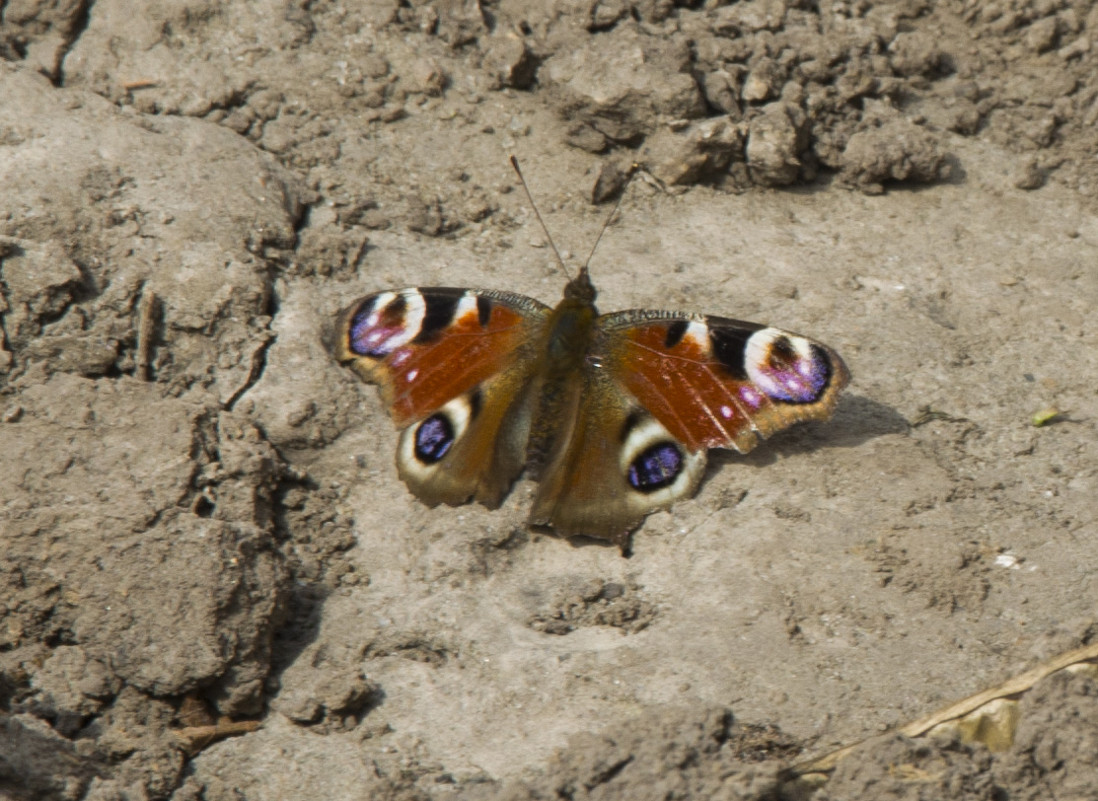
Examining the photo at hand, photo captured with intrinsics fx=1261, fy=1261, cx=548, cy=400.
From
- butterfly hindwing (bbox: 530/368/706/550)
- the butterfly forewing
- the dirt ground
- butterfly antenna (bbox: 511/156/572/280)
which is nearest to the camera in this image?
the dirt ground

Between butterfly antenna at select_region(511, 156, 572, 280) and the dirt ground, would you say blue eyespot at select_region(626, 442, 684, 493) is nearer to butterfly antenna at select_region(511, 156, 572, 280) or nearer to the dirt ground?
the dirt ground

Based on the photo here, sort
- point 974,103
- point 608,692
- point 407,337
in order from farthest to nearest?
point 974,103 < point 407,337 < point 608,692

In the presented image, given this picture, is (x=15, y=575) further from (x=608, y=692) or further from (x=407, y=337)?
(x=608, y=692)

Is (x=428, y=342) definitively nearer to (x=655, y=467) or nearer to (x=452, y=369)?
(x=452, y=369)

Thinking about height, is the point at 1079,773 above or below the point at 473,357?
below

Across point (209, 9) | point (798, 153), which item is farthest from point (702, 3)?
point (209, 9)

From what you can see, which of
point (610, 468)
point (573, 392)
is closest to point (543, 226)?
point (573, 392)

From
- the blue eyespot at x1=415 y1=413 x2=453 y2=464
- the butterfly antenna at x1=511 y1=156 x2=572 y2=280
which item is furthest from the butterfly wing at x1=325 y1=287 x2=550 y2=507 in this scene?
the butterfly antenna at x1=511 y1=156 x2=572 y2=280
